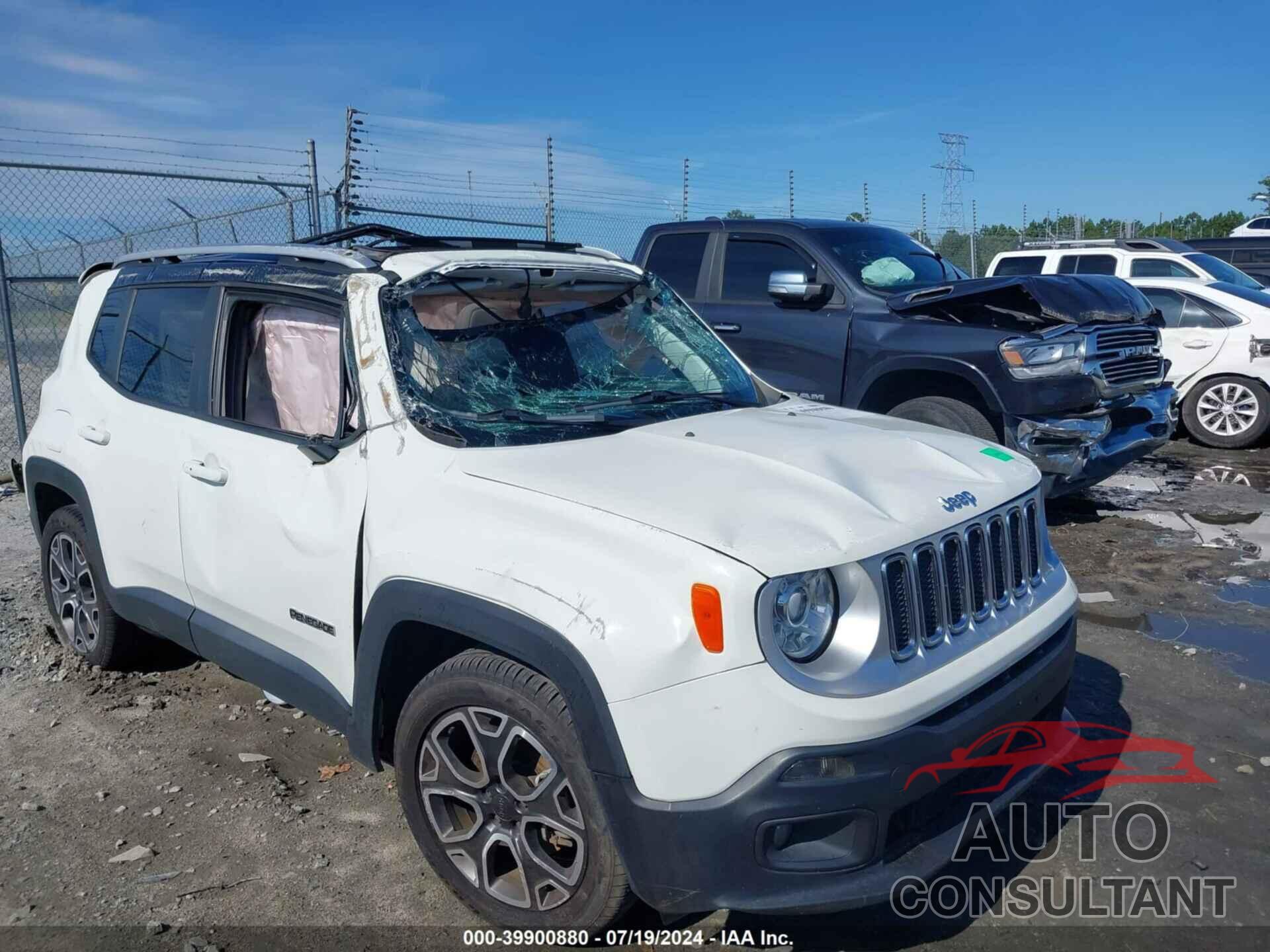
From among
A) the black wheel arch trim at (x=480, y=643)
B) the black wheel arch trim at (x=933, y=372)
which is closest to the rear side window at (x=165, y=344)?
the black wheel arch trim at (x=480, y=643)

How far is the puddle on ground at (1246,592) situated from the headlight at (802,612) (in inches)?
168

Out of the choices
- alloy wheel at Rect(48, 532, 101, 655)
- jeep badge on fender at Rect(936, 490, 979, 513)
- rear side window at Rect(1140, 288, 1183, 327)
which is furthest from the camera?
rear side window at Rect(1140, 288, 1183, 327)

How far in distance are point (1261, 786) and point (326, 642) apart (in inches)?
129

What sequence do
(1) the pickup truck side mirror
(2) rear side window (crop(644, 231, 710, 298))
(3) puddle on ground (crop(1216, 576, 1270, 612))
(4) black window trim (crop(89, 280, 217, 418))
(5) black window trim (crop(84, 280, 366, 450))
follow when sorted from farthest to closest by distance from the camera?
(2) rear side window (crop(644, 231, 710, 298))
(1) the pickup truck side mirror
(3) puddle on ground (crop(1216, 576, 1270, 612))
(4) black window trim (crop(89, 280, 217, 418))
(5) black window trim (crop(84, 280, 366, 450))

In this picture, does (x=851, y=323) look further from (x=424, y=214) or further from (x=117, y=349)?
(x=424, y=214)

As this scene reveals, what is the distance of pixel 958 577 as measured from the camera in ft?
9.29

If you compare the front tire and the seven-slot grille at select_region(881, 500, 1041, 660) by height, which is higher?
the seven-slot grille at select_region(881, 500, 1041, 660)

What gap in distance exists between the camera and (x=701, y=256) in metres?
8.09

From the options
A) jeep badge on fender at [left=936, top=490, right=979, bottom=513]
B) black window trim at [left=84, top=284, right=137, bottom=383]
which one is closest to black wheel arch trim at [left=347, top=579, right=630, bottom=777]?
jeep badge on fender at [left=936, top=490, right=979, bottom=513]

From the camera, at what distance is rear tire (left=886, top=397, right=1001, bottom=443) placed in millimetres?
6613

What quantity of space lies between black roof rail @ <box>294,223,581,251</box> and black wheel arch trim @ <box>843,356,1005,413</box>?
10.4ft

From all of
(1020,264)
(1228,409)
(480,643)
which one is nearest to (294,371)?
(480,643)

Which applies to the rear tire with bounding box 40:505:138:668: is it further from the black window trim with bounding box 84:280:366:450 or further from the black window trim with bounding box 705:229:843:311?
the black window trim with bounding box 705:229:843:311

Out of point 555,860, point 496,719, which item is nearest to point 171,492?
point 496,719
